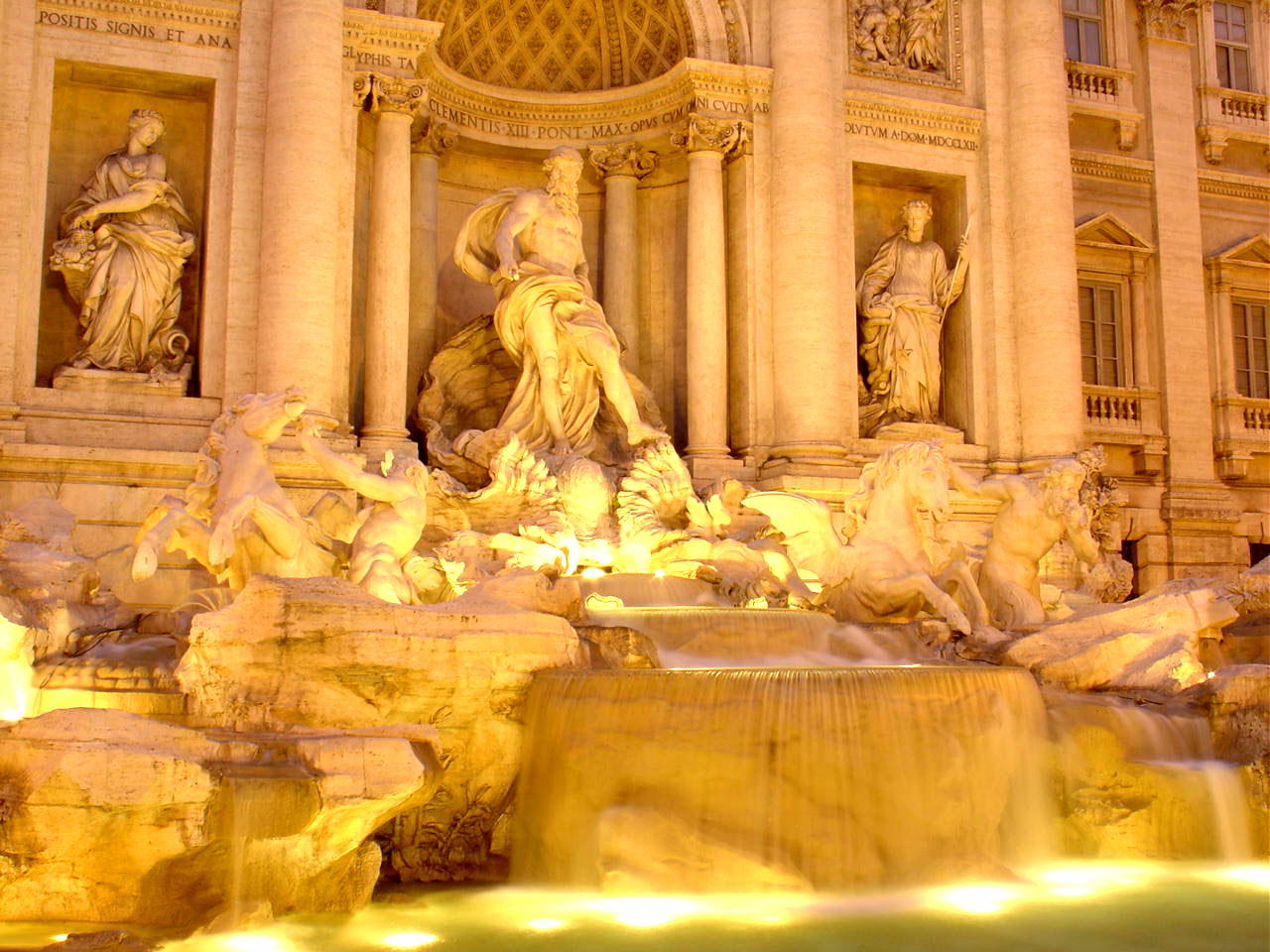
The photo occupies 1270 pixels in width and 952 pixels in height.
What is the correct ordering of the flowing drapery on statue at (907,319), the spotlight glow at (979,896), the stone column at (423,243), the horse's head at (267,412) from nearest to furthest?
the spotlight glow at (979,896) < the horse's head at (267,412) < the stone column at (423,243) < the flowing drapery on statue at (907,319)

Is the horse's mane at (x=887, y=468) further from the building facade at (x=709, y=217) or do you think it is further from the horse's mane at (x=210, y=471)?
the horse's mane at (x=210, y=471)

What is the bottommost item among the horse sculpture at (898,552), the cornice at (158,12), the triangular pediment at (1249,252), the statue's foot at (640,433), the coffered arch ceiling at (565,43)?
the horse sculpture at (898,552)

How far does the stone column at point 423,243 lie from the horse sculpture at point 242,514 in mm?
5099

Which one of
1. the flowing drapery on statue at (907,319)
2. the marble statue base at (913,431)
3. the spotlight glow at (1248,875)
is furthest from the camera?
the flowing drapery on statue at (907,319)

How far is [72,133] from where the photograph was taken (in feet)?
46.5

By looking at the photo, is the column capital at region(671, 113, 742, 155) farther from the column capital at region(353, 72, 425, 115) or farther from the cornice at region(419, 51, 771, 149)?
the column capital at region(353, 72, 425, 115)

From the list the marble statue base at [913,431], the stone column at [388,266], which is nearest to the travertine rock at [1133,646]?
the marble statue base at [913,431]

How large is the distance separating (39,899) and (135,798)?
29.9 inches

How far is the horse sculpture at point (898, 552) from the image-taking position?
11836mm

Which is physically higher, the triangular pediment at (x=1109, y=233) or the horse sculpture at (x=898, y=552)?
the triangular pediment at (x=1109, y=233)

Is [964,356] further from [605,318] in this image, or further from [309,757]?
[309,757]

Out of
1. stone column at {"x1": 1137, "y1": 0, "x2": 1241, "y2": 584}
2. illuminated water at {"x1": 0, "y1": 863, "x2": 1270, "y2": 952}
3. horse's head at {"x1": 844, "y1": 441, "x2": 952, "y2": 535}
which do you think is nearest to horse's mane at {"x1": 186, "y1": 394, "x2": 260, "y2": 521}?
illuminated water at {"x1": 0, "y1": 863, "x2": 1270, "y2": 952}

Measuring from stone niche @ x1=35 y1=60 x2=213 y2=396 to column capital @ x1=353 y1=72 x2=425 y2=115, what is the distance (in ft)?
4.93

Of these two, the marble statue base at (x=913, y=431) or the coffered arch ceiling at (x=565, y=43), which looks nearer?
the marble statue base at (x=913, y=431)
